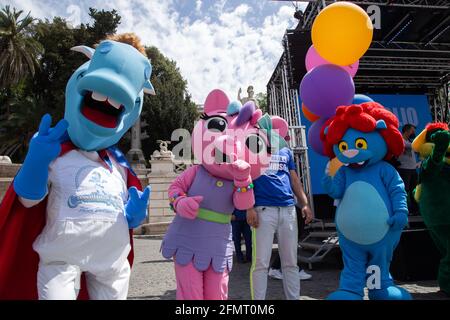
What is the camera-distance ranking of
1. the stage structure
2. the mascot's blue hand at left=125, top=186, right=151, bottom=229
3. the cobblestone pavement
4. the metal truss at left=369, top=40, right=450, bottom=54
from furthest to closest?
1. the metal truss at left=369, top=40, right=450, bottom=54
2. the stage structure
3. the cobblestone pavement
4. the mascot's blue hand at left=125, top=186, right=151, bottom=229

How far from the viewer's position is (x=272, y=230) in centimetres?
279

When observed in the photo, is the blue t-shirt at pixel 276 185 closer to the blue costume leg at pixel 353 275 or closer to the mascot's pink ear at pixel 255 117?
the mascot's pink ear at pixel 255 117

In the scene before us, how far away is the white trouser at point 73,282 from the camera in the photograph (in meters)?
1.68

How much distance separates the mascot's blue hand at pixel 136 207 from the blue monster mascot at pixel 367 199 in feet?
5.05

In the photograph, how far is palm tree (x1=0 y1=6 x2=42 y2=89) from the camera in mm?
19797

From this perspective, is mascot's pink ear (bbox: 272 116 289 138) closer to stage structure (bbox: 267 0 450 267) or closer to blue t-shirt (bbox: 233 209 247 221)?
blue t-shirt (bbox: 233 209 247 221)

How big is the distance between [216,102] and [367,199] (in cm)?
137

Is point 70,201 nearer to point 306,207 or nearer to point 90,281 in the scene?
point 90,281

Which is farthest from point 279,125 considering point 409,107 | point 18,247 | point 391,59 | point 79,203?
point 409,107

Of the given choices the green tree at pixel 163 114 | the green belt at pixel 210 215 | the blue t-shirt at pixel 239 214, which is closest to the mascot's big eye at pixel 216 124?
the green belt at pixel 210 215

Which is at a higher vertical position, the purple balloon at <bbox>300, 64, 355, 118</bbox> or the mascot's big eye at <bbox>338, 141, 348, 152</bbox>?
the purple balloon at <bbox>300, 64, 355, 118</bbox>

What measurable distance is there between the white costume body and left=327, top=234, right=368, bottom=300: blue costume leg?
1.60 meters

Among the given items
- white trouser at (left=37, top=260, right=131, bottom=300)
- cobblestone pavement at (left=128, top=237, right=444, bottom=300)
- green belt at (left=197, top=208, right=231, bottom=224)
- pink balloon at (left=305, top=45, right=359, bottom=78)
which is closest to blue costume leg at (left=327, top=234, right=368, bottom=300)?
cobblestone pavement at (left=128, top=237, right=444, bottom=300)
